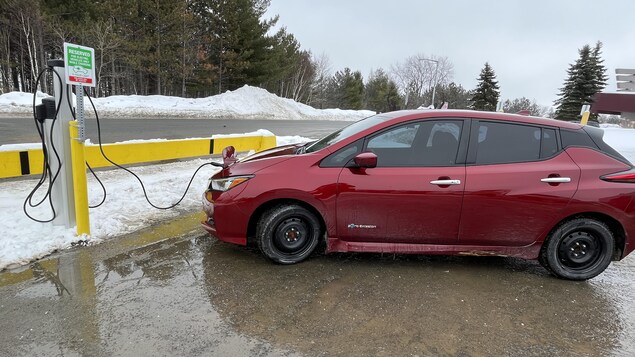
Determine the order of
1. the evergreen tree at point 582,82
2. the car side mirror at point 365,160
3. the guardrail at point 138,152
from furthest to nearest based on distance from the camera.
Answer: the evergreen tree at point 582,82
the guardrail at point 138,152
the car side mirror at point 365,160

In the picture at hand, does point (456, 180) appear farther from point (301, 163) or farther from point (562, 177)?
point (301, 163)

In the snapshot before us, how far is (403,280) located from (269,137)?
6624mm

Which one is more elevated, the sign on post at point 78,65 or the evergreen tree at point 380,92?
the evergreen tree at point 380,92

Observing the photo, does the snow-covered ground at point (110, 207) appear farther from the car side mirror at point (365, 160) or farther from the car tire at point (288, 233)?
the car side mirror at point (365, 160)

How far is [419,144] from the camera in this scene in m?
4.09

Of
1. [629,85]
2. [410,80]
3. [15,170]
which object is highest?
[410,80]

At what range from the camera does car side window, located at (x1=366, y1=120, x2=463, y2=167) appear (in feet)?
13.2

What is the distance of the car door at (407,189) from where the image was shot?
392 cm

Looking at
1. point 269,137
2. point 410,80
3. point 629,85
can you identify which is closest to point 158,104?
point 269,137

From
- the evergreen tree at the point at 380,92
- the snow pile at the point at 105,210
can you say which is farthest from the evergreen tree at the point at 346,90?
the snow pile at the point at 105,210

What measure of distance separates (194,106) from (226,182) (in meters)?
25.1

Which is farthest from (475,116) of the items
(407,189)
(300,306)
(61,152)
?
(61,152)

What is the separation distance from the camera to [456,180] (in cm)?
393

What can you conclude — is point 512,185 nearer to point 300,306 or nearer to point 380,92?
point 300,306
